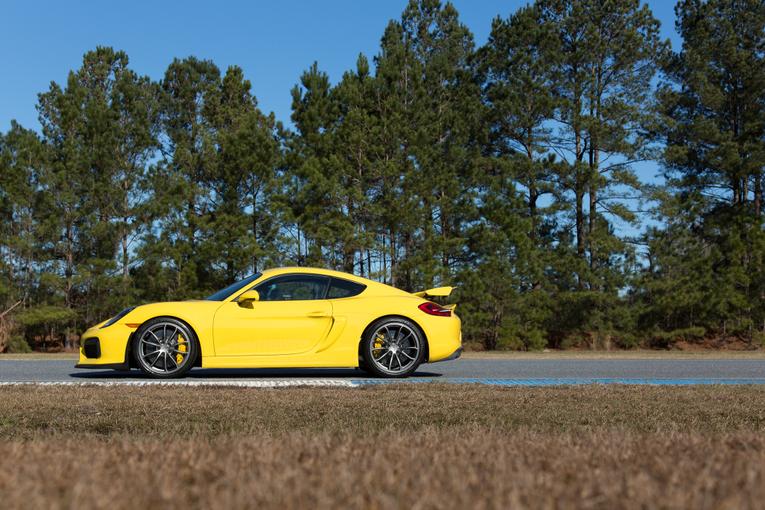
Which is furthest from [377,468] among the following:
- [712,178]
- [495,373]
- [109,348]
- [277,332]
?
[712,178]

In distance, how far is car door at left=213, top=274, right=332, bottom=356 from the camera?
9727 millimetres

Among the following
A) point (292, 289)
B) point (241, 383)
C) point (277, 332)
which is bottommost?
point (241, 383)

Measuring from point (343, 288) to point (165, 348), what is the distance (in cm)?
224

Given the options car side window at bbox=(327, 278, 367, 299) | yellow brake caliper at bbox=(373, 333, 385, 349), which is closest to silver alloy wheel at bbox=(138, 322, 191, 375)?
car side window at bbox=(327, 278, 367, 299)

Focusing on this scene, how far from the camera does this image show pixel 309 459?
3154 mm

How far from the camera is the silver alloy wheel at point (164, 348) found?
9.73m

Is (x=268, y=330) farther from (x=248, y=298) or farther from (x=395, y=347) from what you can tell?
(x=395, y=347)

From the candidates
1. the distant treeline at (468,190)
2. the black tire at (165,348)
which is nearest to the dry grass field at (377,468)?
the black tire at (165,348)

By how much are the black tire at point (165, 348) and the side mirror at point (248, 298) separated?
672 mm

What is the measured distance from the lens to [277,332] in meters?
9.79

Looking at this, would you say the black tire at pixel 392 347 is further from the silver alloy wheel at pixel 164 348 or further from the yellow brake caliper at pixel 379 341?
the silver alloy wheel at pixel 164 348

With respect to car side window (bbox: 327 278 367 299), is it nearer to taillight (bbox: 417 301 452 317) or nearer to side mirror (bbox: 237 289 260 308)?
taillight (bbox: 417 301 452 317)

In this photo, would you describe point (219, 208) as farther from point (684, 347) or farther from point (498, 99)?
point (684, 347)

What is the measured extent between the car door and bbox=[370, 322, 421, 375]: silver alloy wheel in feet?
2.09
